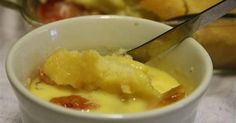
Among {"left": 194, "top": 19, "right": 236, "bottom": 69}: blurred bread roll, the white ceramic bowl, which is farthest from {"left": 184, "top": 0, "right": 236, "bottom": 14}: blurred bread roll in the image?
the white ceramic bowl

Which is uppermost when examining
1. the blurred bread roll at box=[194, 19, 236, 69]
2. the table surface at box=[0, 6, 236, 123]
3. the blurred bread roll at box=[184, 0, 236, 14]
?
the blurred bread roll at box=[184, 0, 236, 14]

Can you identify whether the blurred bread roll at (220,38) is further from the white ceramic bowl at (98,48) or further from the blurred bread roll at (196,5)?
the white ceramic bowl at (98,48)

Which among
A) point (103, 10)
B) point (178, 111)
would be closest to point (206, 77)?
point (178, 111)

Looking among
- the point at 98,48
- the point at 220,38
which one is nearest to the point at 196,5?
the point at 220,38

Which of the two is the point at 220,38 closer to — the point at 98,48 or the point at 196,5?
the point at 196,5

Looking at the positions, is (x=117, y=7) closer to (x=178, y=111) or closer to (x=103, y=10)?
(x=103, y=10)

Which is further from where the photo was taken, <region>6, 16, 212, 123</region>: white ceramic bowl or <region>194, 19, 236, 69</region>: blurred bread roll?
<region>194, 19, 236, 69</region>: blurred bread roll

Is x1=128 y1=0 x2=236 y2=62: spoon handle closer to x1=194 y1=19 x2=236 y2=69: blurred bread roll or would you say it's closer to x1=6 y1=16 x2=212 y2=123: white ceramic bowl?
x1=6 y1=16 x2=212 y2=123: white ceramic bowl

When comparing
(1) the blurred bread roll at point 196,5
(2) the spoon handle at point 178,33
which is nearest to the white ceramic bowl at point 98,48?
(2) the spoon handle at point 178,33
